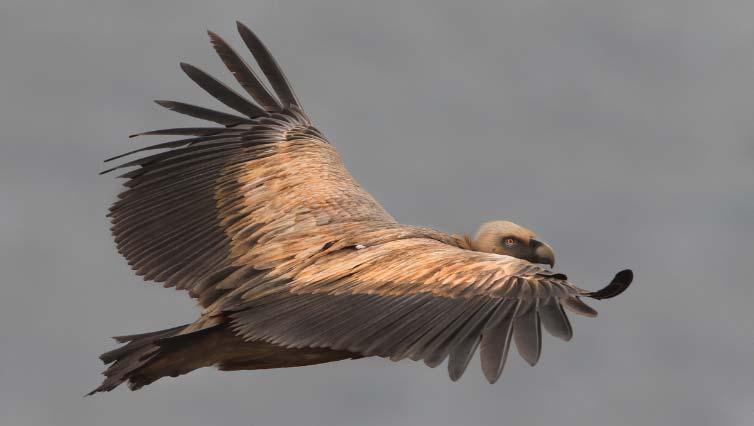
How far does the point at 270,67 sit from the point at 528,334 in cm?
813


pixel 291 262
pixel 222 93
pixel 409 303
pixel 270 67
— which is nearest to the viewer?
pixel 409 303

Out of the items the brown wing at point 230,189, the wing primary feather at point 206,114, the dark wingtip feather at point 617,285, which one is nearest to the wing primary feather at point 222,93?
the brown wing at point 230,189

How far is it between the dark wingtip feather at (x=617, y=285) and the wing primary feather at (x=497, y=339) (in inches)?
25.4

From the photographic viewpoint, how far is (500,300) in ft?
39.2

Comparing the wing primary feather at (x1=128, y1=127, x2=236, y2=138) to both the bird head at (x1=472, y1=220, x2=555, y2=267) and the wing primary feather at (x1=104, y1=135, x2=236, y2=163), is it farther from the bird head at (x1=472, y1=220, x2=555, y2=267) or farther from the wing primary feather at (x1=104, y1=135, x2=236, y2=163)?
the bird head at (x1=472, y1=220, x2=555, y2=267)

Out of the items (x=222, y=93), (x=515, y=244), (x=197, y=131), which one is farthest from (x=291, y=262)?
(x=222, y=93)

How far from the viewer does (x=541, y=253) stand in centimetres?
1531

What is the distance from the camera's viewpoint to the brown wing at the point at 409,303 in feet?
37.5

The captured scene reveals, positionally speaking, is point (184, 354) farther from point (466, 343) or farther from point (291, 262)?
point (466, 343)

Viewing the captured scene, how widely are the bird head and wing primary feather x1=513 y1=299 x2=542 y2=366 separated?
370 centimetres

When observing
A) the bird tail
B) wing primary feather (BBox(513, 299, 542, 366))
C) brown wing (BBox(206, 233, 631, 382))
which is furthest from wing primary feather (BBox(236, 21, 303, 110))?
wing primary feather (BBox(513, 299, 542, 366))

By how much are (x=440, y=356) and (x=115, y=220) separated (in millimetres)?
5910

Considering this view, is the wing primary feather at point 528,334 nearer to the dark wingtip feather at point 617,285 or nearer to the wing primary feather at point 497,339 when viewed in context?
the wing primary feather at point 497,339

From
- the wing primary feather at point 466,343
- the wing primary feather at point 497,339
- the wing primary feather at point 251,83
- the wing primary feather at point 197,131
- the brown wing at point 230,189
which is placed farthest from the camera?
the wing primary feather at point 251,83
